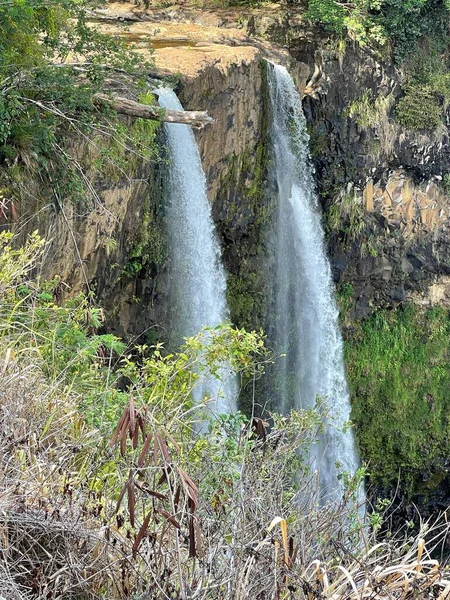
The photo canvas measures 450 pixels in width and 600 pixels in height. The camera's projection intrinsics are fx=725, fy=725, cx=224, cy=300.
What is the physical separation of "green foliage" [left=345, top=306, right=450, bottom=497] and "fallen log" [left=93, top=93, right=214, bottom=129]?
8.11 meters

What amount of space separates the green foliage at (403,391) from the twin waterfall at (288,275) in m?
0.91

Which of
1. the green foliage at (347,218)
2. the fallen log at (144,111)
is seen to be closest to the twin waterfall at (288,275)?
the green foliage at (347,218)

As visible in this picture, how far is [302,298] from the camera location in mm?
12727

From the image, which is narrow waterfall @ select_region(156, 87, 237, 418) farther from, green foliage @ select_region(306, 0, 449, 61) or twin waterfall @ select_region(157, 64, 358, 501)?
green foliage @ select_region(306, 0, 449, 61)

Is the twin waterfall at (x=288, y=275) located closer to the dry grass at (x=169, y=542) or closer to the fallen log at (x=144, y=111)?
the fallen log at (x=144, y=111)

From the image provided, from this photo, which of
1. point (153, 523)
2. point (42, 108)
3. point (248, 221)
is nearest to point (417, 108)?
point (248, 221)

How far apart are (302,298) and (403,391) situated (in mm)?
3648

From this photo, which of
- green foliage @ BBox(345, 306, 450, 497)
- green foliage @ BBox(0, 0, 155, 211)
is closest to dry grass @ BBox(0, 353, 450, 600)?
green foliage @ BBox(0, 0, 155, 211)

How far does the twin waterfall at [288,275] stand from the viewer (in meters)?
9.73

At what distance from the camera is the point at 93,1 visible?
26.5 ft

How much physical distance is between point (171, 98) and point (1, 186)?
3.26 metres

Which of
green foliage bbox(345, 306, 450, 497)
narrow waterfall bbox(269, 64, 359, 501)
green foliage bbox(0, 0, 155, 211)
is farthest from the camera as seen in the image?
green foliage bbox(345, 306, 450, 497)

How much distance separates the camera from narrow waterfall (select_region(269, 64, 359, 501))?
468 inches

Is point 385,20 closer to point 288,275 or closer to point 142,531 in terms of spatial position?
point 288,275
